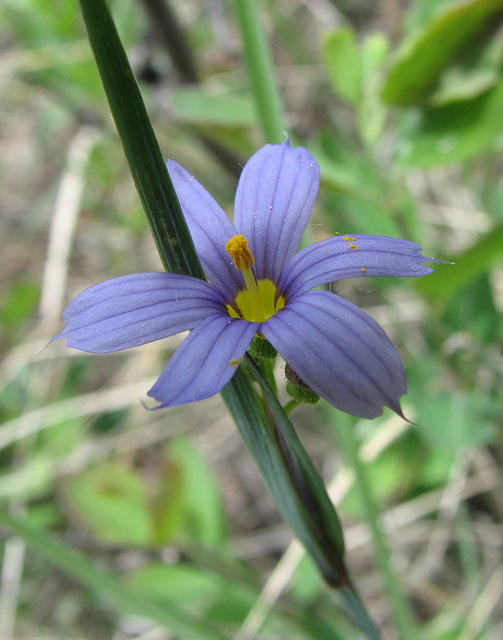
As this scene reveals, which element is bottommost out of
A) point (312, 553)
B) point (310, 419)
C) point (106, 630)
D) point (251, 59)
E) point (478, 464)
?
point (106, 630)

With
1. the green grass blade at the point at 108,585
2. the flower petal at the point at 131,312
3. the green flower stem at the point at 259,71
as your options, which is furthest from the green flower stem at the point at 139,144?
the green flower stem at the point at 259,71

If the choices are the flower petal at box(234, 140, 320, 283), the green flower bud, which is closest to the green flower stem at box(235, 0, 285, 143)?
the flower petal at box(234, 140, 320, 283)

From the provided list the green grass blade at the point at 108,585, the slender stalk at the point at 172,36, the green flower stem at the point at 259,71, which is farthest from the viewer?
the slender stalk at the point at 172,36

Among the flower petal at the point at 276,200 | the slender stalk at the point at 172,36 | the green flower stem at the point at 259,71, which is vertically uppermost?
the slender stalk at the point at 172,36

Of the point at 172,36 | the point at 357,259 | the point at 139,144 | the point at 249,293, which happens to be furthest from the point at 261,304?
the point at 172,36

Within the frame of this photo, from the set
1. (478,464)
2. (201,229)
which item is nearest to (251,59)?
(201,229)

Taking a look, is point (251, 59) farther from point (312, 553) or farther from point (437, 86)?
point (312, 553)

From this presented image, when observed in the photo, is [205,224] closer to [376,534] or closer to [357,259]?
[357,259]

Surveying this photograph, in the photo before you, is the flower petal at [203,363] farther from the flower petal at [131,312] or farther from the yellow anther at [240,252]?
the yellow anther at [240,252]
